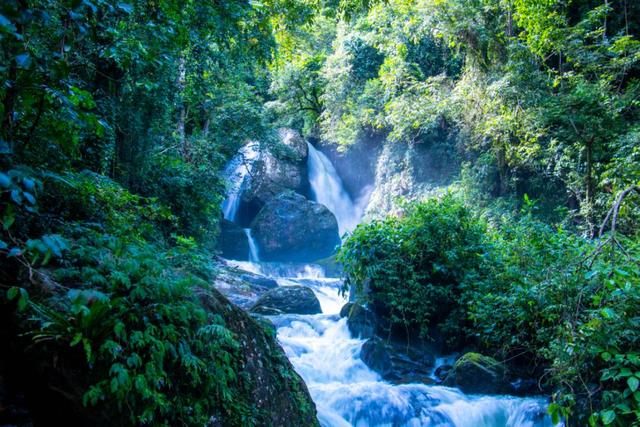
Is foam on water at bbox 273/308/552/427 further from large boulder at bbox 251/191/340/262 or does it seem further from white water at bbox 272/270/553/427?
large boulder at bbox 251/191/340/262

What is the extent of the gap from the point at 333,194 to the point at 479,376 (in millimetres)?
16842

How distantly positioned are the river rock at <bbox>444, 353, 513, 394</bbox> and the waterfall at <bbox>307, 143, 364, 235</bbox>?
49.8 feet

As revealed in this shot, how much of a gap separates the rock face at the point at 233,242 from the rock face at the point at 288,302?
7122mm

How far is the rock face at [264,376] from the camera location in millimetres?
3650

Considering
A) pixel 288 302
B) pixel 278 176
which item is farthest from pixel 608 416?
pixel 278 176

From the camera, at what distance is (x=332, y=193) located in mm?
23062

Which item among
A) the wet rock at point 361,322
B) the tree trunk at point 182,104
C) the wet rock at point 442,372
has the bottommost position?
the wet rock at point 442,372

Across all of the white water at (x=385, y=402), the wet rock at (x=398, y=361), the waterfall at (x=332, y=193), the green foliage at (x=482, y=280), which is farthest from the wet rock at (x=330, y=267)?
the white water at (x=385, y=402)

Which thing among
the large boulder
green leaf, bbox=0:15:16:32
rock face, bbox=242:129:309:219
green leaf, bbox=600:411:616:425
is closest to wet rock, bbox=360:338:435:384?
green leaf, bbox=600:411:616:425

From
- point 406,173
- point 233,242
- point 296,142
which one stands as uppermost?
point 296,142

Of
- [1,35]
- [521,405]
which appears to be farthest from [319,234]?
[1,35]

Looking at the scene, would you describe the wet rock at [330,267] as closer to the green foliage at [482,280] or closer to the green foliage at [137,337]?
the green foliage at [482,280]

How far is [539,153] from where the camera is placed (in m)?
11.7

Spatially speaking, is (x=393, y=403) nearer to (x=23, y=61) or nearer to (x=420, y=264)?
(x=420, y=264)
